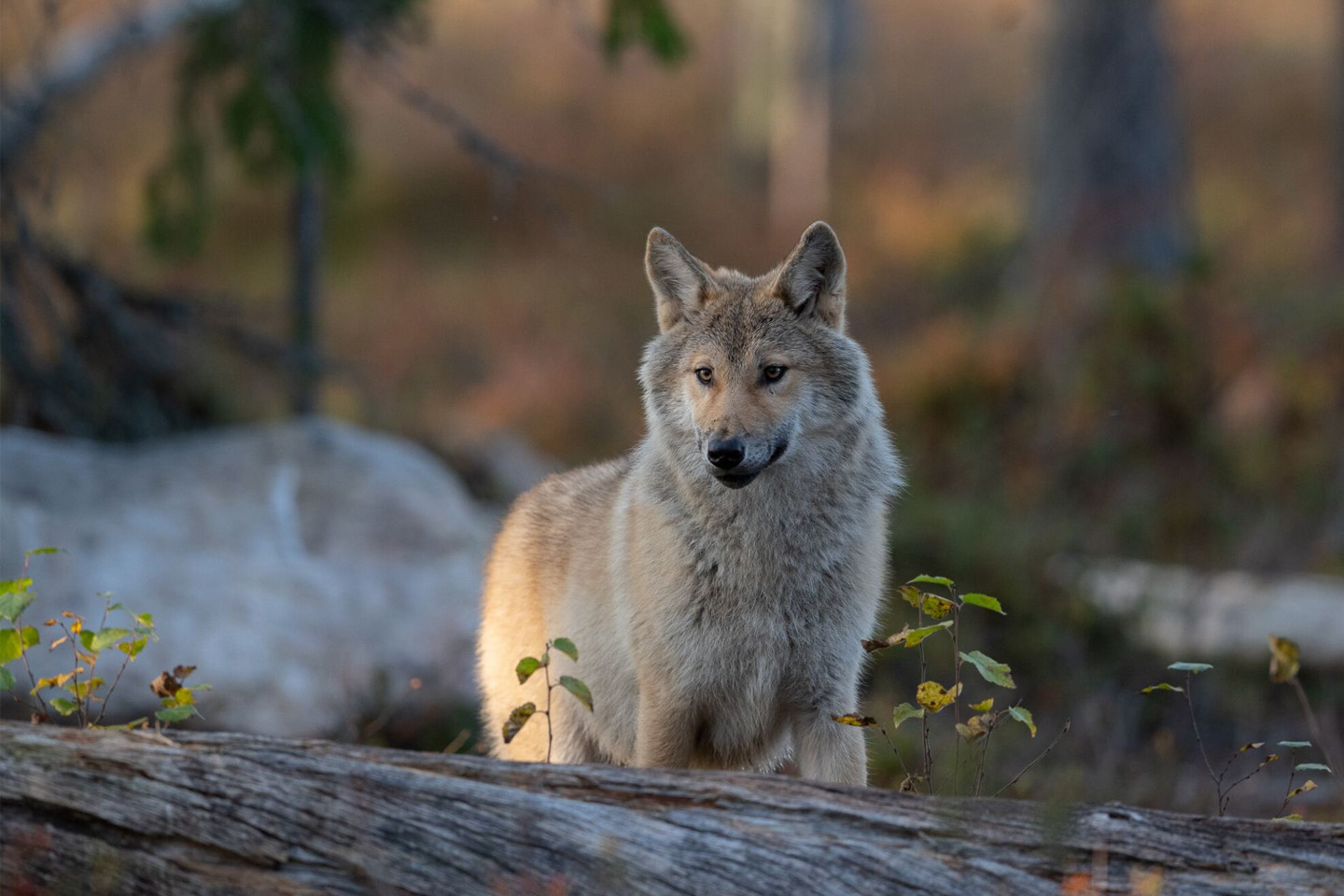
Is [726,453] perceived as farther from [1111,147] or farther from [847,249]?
[847,249]

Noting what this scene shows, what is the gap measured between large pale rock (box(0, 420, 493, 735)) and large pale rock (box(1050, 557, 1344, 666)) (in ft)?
14.0

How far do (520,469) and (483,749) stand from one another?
5.34 metres

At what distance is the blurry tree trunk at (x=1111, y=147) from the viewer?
12836 millimetres

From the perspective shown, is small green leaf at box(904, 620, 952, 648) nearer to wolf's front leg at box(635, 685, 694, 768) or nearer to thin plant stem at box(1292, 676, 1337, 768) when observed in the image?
wolf's front leg at box(635, 685, 694, 768)

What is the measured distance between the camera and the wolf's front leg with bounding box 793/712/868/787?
4.19m

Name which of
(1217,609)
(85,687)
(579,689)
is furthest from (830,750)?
(1217,609)

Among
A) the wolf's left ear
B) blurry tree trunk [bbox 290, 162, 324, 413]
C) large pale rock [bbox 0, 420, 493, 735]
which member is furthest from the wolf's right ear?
blurry tree trunk [bbox 290, 162, 324, 413]

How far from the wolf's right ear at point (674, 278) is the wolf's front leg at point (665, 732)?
1.34 metres

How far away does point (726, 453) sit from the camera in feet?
13.0

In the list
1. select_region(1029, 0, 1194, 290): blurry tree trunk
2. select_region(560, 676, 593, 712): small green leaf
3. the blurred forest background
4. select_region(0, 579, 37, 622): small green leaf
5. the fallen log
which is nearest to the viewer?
the fallen log

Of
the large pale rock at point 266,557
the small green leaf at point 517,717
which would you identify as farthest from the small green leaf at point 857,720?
the large pale rock at point 266,557

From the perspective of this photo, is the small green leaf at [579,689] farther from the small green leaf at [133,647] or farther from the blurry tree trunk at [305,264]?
the blurry tree trunk at [305,264]

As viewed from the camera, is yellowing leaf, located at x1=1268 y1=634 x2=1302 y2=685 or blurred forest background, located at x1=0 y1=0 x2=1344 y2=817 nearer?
yellowing leaf, located at x1=1268 y1=634 x2=1302 y2=685

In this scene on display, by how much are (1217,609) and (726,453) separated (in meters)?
6.12
